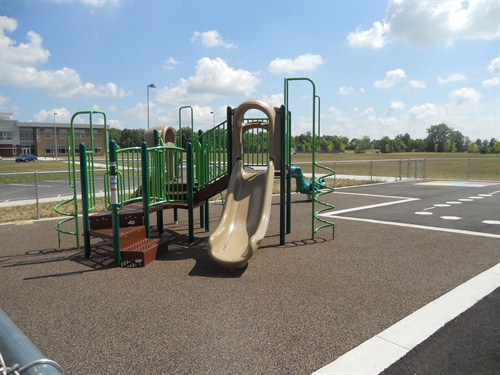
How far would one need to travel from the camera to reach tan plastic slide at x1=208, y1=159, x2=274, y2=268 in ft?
18.2

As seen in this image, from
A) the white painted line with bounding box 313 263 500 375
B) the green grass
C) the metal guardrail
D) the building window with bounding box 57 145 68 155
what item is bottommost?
the white painted line with bounding box 313 263 500 375

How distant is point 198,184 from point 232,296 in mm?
3749

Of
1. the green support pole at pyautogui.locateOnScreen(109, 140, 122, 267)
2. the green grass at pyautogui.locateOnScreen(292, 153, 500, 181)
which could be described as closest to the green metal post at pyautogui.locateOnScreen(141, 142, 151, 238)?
the green support pole at pyautogui.locateOnScreen(109, 140, 122, 267)

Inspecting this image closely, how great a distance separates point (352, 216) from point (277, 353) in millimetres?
7312

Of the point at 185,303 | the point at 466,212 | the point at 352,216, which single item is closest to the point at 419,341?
the point at 185,303

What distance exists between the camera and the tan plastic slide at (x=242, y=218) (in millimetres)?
5556

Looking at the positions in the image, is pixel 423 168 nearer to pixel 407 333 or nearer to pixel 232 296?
pixel 232 296

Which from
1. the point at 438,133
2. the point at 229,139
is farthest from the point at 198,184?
the point at 438,133

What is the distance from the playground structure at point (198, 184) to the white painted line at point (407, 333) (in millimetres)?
2289

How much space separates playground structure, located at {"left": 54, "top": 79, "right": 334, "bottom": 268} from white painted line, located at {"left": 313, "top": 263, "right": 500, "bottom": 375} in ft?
7.51

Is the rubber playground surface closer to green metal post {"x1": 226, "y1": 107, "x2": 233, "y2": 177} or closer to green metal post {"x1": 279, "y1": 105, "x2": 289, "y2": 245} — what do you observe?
green metal post {"x1": 279, "y1": 105, "x2": 289, "y2": 245}

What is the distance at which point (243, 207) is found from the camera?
6898 mm

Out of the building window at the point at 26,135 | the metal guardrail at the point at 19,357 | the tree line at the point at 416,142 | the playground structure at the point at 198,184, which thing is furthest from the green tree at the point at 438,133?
the metal guardrail at the point at 19,357

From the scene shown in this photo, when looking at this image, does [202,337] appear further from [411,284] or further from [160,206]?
[160,206]
